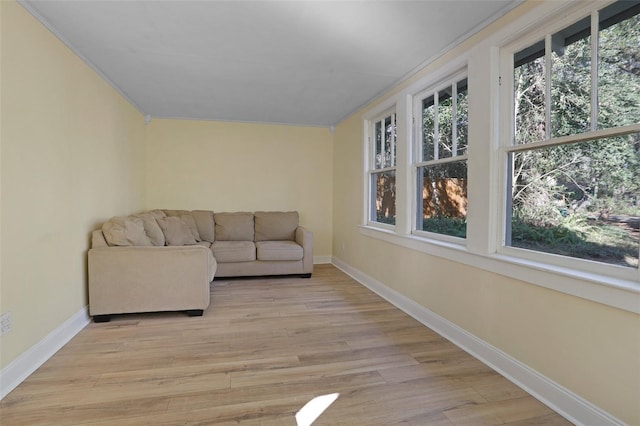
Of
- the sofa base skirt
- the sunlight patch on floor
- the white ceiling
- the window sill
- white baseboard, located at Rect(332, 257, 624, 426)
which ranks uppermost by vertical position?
the white ceiling

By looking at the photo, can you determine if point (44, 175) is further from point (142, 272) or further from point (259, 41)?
point (259, 41)

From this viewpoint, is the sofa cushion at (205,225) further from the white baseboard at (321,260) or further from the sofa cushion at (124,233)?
the white baseboard at (321,260)

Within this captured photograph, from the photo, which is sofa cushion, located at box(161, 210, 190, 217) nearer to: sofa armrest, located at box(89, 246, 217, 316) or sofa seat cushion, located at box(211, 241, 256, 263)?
A: sofa seat cushion, located at box(211, 241, 256, 263)

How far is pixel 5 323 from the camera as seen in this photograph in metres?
1.97

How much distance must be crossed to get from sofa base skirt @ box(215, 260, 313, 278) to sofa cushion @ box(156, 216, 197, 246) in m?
0.55

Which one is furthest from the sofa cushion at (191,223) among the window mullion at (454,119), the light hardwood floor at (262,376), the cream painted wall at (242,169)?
the window mullion at (454,119)

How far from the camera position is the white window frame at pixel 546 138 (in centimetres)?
169

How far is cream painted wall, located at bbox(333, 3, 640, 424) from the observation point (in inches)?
62.4

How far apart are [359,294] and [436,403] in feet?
6.95

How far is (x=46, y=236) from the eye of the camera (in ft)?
7.85

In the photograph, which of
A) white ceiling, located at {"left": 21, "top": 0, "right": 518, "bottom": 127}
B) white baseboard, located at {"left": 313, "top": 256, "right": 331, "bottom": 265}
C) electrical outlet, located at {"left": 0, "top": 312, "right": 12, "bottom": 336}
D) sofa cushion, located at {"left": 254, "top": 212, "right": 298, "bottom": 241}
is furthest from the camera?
white baseboard, located at {"left": 313, "top": 256, "right": 331, "bottom": 265}

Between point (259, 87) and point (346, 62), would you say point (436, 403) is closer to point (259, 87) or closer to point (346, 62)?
point (346, 62)

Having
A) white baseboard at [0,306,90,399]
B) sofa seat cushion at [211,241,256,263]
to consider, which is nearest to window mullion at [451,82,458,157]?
sofa seat cushion at [211,241,256,263]

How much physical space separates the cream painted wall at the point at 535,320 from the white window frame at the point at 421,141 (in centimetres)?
15
